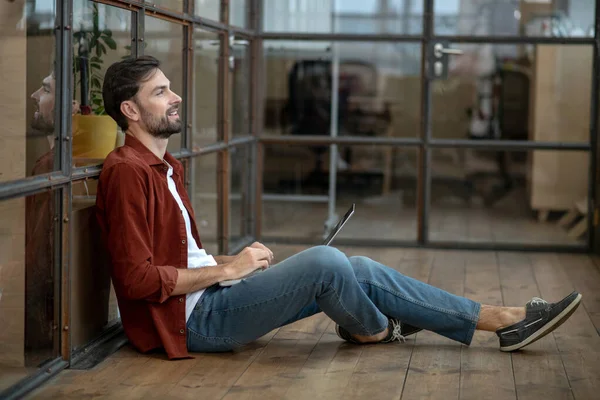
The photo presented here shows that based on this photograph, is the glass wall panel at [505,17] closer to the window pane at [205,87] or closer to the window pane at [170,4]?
the window pane at [205,87]

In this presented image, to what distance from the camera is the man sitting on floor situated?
285cm

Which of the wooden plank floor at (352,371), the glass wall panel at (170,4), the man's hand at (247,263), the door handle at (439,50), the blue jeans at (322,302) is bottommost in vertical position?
the wooden plank floor at (352,371)

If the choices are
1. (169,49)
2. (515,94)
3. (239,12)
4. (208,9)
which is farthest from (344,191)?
(169,49)

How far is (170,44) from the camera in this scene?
3.90m

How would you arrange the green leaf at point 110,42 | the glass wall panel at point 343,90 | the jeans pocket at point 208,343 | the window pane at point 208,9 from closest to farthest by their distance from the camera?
the jeans pocket at point 208,343 < the green leaf at point 110,42 < the window pane at point 208,9 < the glass wall panel at point 343,90

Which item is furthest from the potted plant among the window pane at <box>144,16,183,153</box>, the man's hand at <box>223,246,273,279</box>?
the man's hand at <box>223,246,273,279</box>

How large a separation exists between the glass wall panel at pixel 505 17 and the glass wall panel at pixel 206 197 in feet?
5.61

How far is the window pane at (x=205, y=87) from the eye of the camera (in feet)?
14.1

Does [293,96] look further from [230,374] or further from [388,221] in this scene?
[230,374]

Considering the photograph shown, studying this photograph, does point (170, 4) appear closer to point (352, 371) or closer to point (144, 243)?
point (144, 243)

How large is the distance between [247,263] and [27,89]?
0.83m

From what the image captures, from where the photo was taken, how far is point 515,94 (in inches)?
231

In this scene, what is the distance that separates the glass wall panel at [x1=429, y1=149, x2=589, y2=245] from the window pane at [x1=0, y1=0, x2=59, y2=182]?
11.0 ft

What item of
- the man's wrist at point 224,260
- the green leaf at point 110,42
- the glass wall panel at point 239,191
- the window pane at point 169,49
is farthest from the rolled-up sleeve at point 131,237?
the glass wall panel at point 239,191
